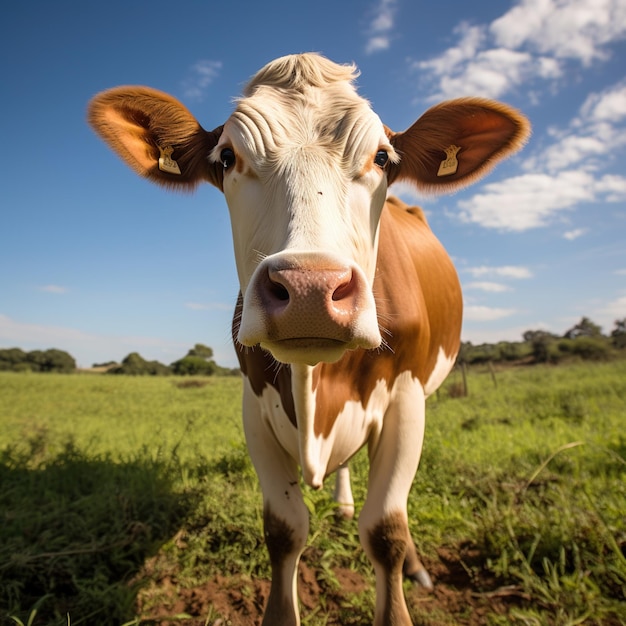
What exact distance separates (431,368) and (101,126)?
8.23 feet

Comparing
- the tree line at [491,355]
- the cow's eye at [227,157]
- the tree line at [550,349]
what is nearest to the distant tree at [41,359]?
the tree line at [491,355]

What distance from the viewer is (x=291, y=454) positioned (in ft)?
8.20

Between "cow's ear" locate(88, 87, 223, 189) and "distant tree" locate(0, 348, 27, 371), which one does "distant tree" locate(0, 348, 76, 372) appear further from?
"cow's ear" locate(88, 87, 223, 189)

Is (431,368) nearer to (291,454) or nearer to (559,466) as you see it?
(291,454)

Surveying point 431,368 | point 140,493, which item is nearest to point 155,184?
point 431,368

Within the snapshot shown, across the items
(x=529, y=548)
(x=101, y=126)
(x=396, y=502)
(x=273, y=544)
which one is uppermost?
(x=101, y=126)

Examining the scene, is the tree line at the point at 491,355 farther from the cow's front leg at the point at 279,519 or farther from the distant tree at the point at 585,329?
the cow's front leg at the point at 279,519

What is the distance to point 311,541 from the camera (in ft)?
10.00

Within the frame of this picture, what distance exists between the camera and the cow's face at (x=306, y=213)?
133 cm

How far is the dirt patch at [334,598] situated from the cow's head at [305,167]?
1688mm

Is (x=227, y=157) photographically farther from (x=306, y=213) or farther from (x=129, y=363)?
(x=129, y=363)

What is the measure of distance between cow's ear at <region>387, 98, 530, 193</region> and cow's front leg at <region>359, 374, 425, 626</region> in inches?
41.7

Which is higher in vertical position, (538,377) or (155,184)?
(155,184)

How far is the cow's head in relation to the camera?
53.5 inches
